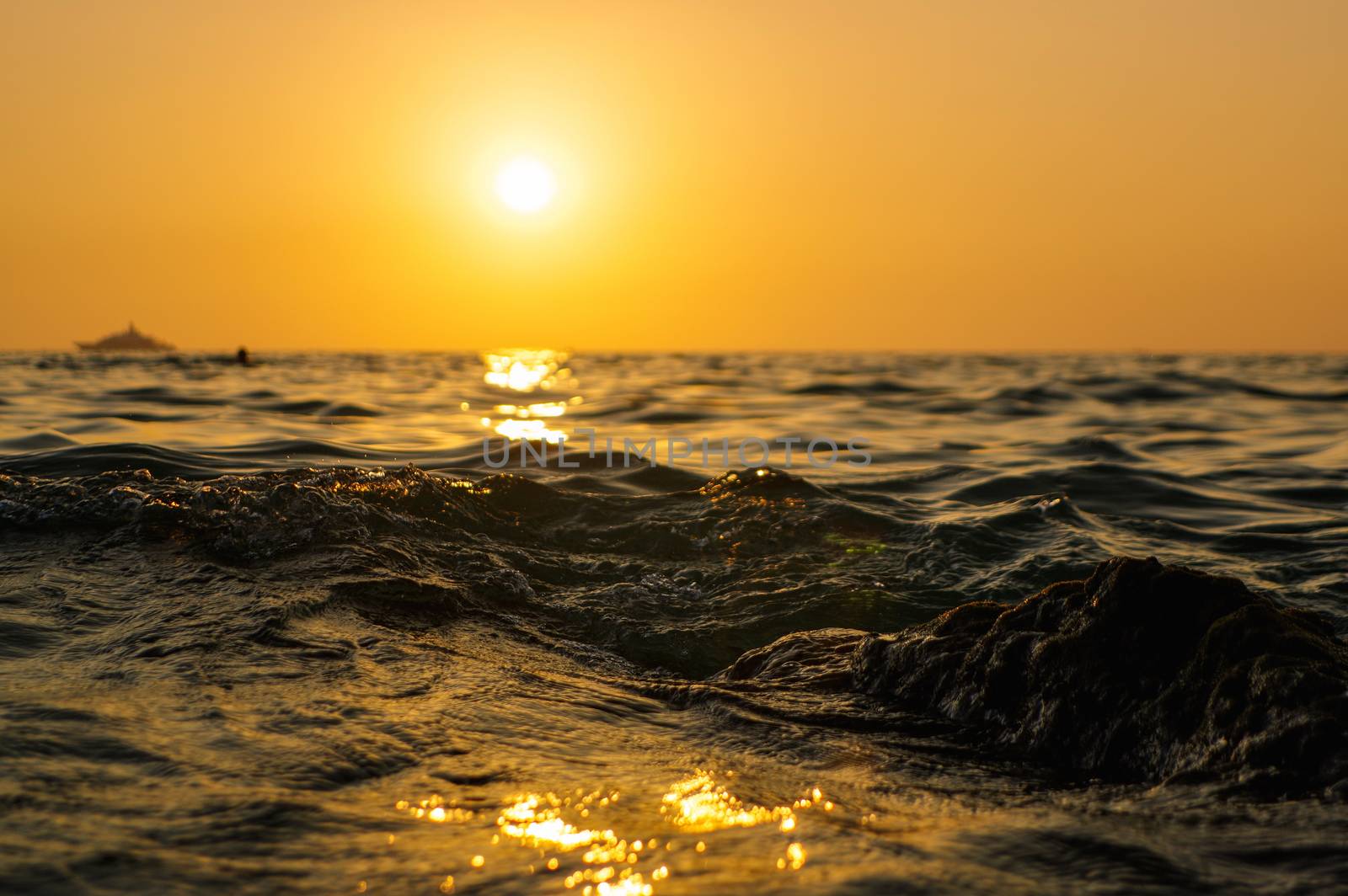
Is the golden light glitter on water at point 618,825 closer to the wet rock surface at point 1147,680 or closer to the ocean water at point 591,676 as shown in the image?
the ocean water at point 591,676

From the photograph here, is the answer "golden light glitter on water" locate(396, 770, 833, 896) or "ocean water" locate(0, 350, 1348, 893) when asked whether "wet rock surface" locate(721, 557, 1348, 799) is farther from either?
"golden light glitter on water" locate(396, 770, 833, 896)

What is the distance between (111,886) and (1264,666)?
3.43 metres

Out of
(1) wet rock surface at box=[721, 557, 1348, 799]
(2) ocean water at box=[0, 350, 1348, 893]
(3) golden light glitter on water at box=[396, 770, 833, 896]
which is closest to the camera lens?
(3) golden light glitter on water at box=[396, 770, 833, 896]

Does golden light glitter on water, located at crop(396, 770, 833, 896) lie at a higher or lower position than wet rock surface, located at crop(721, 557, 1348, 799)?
lower

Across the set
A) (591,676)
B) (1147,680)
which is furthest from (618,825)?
(1147,680)

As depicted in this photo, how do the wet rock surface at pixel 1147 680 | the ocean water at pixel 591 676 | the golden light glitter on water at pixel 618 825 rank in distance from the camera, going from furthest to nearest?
the wet rock surface at pixel 1147 680 < the ocean water at pixel 591 676 < the golden light glitter on water at pixel 618 825

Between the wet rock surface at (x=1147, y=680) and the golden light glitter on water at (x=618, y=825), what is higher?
the wet rock surface at (x=1147, y=680)

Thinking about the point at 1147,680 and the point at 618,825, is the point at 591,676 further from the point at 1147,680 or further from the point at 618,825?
the point at 1147,680

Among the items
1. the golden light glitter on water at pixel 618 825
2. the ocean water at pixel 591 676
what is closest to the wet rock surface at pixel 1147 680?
the ocean water at pixel 591 676

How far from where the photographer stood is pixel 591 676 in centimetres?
487

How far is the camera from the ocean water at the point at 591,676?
2.76 metres

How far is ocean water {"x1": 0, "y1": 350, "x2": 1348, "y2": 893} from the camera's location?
2760 mm

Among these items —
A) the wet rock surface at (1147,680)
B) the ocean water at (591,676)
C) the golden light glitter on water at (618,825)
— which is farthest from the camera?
the wet rock surface at (1147,680)

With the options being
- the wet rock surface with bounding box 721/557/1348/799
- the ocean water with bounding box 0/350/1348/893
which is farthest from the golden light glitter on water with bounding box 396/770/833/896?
the wet rock surface with bounding box 721/557/1348/799
